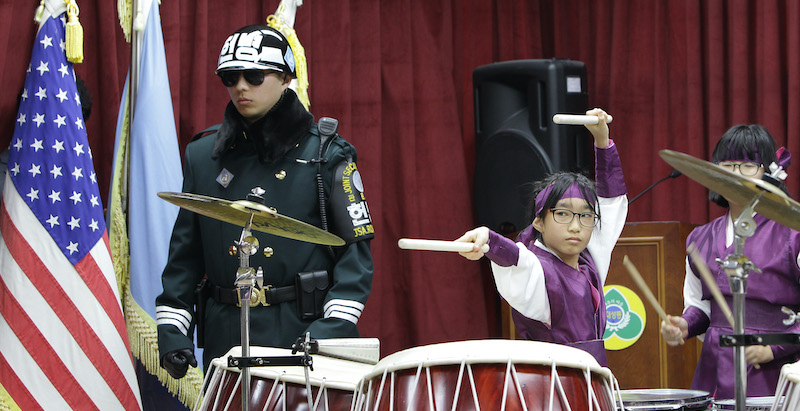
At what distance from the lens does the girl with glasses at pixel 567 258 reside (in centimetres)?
222

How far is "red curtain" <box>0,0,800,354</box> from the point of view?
12.6ft

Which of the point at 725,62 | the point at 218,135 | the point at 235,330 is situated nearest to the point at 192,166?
the point at 218,135

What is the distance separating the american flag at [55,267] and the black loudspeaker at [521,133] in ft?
5.16

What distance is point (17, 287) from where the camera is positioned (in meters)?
2.77

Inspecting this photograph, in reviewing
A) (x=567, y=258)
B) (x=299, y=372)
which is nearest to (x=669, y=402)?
(x=567, y=258)

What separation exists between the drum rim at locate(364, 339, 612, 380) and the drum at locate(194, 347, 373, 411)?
0.61ft

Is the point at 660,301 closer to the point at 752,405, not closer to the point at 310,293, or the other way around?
the point at 752,405

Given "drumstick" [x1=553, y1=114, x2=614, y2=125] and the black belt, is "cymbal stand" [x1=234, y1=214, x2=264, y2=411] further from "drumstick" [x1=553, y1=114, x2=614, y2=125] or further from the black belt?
"drumstick" [x1=553, y1=114, x2=614, y2=125]

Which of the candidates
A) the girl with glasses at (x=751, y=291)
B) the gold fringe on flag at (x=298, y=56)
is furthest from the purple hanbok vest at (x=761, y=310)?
the gold fringe on flag at (x=298, y=56)

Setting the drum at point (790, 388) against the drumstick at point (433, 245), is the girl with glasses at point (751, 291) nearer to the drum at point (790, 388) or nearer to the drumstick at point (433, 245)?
the drum at point (790, 388)

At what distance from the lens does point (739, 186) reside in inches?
67.2

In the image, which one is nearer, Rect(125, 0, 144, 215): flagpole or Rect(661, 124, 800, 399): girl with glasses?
Rect(661, 124, 800, 399): girl with glasses

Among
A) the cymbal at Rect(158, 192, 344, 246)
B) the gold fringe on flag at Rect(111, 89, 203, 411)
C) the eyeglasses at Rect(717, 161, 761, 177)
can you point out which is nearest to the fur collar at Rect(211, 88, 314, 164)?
the cymbal at Rect(158, 192, 344, 246)

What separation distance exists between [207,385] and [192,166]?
64cm
